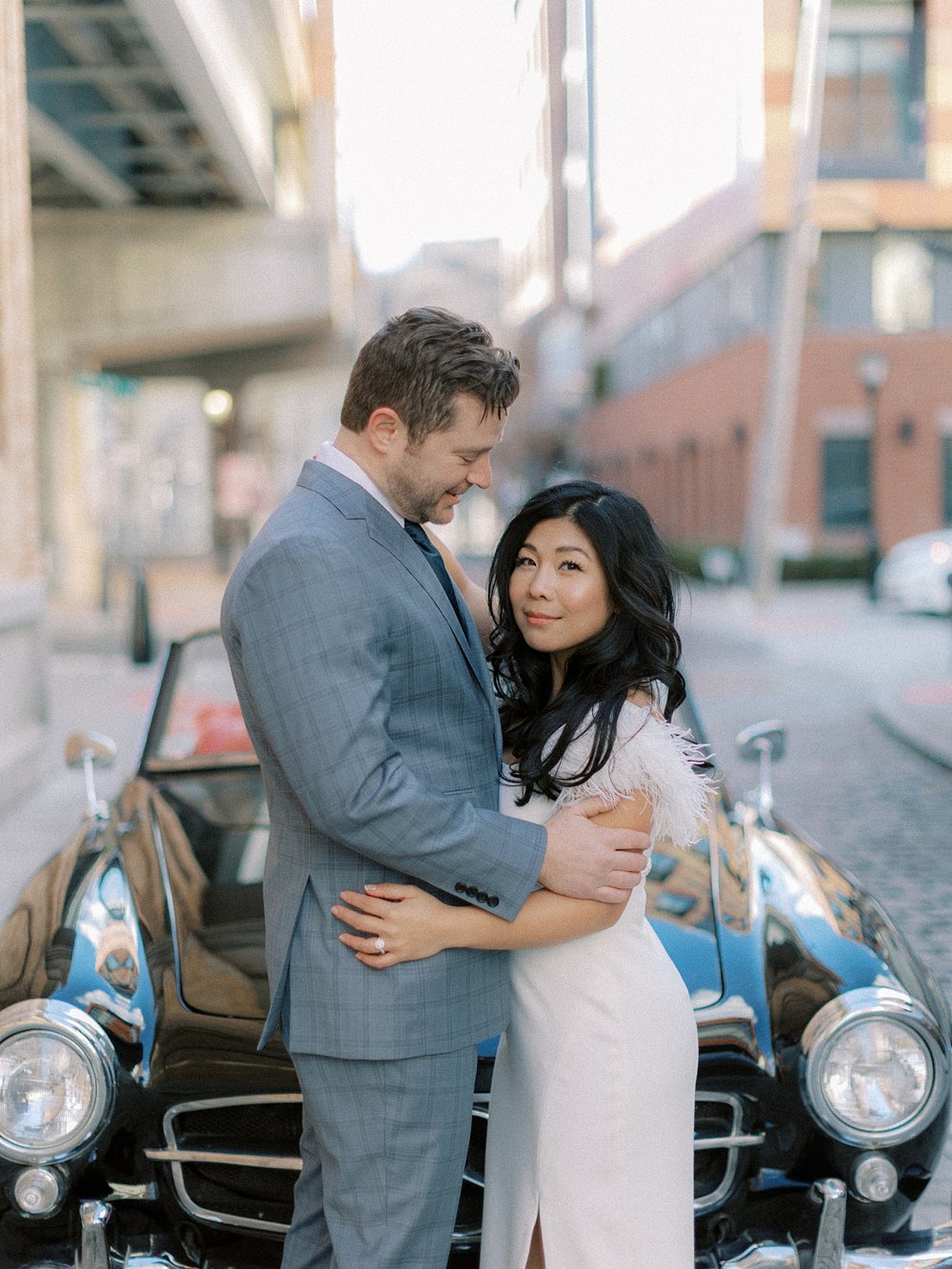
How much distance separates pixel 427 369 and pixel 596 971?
941 mm

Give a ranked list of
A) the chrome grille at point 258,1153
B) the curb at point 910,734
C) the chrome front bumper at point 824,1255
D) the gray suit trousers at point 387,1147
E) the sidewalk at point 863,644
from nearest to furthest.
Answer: the gray suit trousers at point 387,1147
the chrome front bumper at point 824,1255
the chrome grille at point 258,1153
the curb at point 910,734
the sidewalk at point 863,644

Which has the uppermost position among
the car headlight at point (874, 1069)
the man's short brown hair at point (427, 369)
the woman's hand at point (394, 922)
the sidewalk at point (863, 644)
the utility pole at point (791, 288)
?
the utility pole at point (791, 288)

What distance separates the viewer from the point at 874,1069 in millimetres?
2611

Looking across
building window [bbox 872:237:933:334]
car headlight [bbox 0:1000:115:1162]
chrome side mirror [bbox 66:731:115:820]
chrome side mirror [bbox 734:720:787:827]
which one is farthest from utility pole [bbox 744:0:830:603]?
car headlight [bbox 0:1000:115:1162]

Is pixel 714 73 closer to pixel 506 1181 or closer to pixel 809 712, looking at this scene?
pixel 809 712

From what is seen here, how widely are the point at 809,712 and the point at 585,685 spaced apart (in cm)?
1024

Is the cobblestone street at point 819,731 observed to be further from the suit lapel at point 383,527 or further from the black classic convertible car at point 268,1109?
the black classic convertible car at point 268,1109

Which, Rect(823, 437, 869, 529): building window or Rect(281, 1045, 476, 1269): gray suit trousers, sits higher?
Rect(823, 437, 869, 529): building window

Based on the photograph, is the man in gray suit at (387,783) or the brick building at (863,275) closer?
the man in gray suit at (387,783)

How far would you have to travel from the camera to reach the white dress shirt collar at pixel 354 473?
6.73 feet

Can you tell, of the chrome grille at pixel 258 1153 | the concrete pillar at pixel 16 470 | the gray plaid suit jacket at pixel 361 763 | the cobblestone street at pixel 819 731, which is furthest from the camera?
the concrete pillar at pixel 16 470

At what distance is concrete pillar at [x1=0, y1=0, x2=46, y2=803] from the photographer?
7930mm

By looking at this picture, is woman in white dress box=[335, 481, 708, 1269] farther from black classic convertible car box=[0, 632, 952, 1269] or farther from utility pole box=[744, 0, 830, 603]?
utility pole box=[744, 0, 830, 603]

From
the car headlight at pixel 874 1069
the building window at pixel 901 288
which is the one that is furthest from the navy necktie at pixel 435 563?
the building window at pixel 901 288
